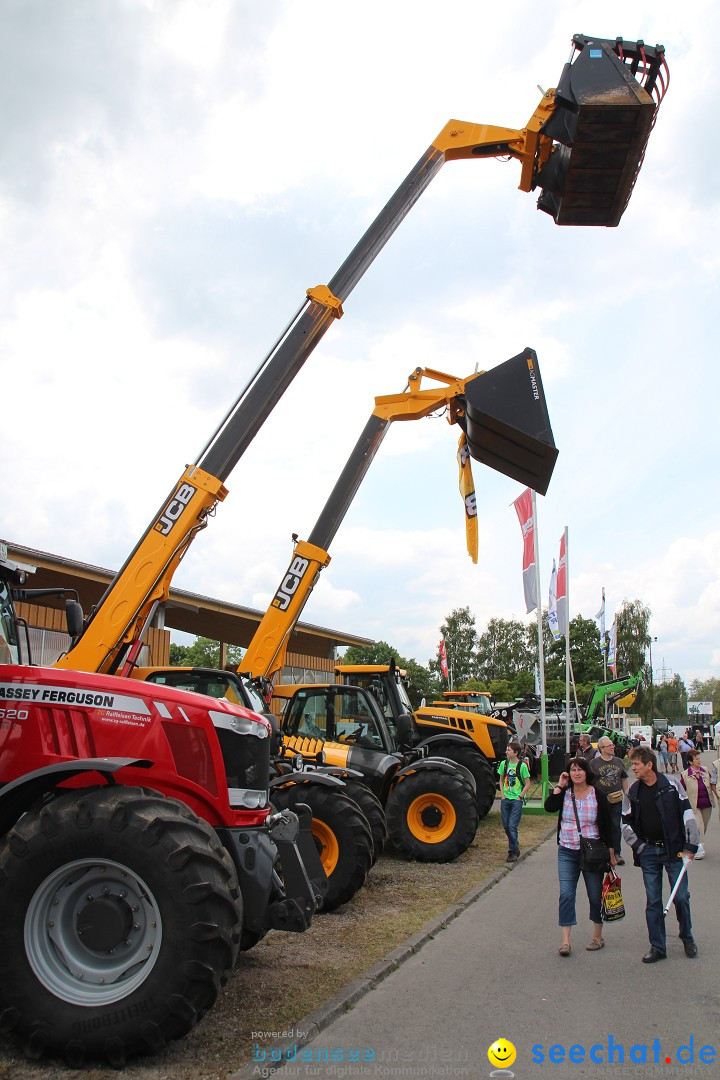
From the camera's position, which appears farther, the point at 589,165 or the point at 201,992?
the point at 589,165

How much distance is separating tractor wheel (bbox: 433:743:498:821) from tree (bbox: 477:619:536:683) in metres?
63.2

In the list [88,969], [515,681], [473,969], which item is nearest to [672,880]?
[473,969]

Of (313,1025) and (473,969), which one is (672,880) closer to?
(473,969)

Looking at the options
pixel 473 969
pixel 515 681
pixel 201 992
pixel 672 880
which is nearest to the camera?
pixel 201 992

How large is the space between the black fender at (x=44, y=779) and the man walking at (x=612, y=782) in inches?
177

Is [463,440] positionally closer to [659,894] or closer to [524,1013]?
[659,894]

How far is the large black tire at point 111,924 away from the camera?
4105mm

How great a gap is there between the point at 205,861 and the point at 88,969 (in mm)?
860

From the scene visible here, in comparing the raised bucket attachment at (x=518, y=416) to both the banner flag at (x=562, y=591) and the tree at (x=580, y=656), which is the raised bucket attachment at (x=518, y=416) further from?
the tree at (x=580, y=656)

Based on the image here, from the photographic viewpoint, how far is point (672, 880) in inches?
264

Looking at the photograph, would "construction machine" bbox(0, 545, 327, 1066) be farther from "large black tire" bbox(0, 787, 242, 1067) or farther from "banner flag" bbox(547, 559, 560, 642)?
"banner flag" bbox(547, 559, 560, 642)

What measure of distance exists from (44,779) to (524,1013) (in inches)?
136

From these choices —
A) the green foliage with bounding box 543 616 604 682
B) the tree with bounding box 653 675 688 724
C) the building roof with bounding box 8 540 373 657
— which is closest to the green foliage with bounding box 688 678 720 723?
the tree with bounding box 653 675 688 724

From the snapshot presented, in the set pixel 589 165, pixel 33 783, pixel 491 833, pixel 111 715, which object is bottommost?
pixel 491 833
